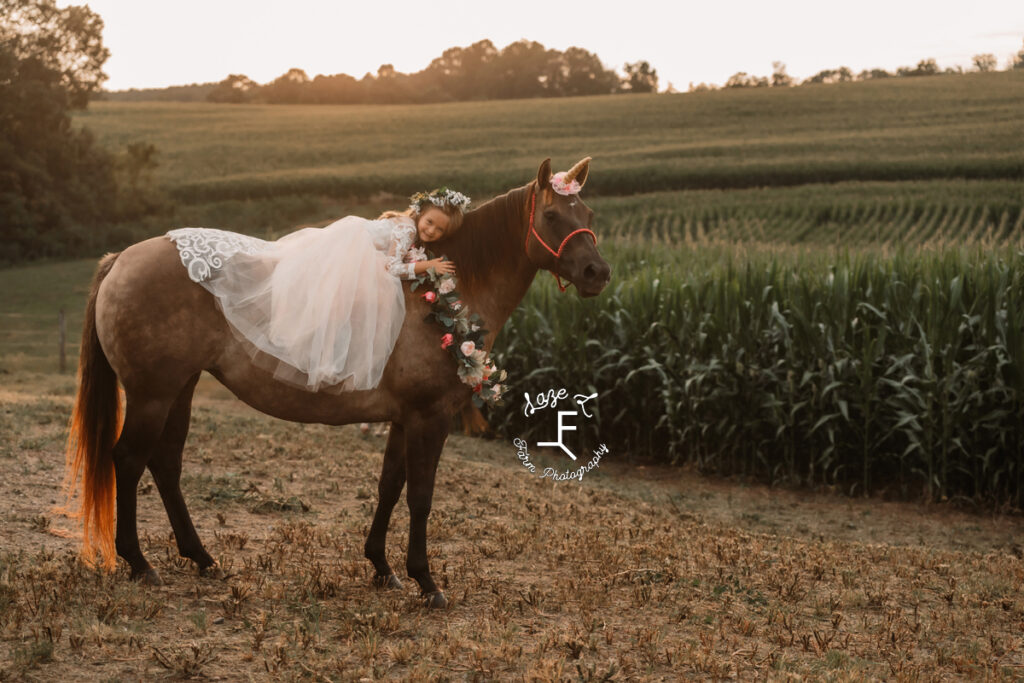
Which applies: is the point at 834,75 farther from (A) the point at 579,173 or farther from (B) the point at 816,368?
(A) the point at 579,173

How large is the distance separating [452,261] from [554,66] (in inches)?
2306

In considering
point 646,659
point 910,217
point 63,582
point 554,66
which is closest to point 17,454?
point 63,582

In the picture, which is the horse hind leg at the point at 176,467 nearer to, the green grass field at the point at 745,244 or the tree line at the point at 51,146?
the green grass field at the point at 745,244

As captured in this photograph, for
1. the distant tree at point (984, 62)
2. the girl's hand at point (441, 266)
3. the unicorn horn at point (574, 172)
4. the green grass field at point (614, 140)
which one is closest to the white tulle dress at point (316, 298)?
the girl's hand at point (441, 266)

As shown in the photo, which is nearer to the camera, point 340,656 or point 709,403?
point 340,656

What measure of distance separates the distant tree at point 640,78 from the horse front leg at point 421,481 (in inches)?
2394

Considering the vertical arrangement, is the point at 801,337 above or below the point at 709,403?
above

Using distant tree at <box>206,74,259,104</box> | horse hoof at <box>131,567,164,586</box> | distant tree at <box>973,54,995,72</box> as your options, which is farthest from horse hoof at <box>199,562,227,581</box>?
distant tree at <box>206,74,259,104</box>

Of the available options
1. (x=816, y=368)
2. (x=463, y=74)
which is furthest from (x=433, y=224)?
(x=463, y=74)

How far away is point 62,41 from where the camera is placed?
3020cm

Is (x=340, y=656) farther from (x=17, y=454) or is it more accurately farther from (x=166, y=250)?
(x=17, y=454)

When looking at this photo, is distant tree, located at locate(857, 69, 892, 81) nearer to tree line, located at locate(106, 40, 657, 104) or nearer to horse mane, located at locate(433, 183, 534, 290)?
tree line, located at locate(106, 40, 657, 104)

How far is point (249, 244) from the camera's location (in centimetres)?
502

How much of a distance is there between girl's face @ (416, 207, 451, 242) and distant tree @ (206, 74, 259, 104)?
69185mm
